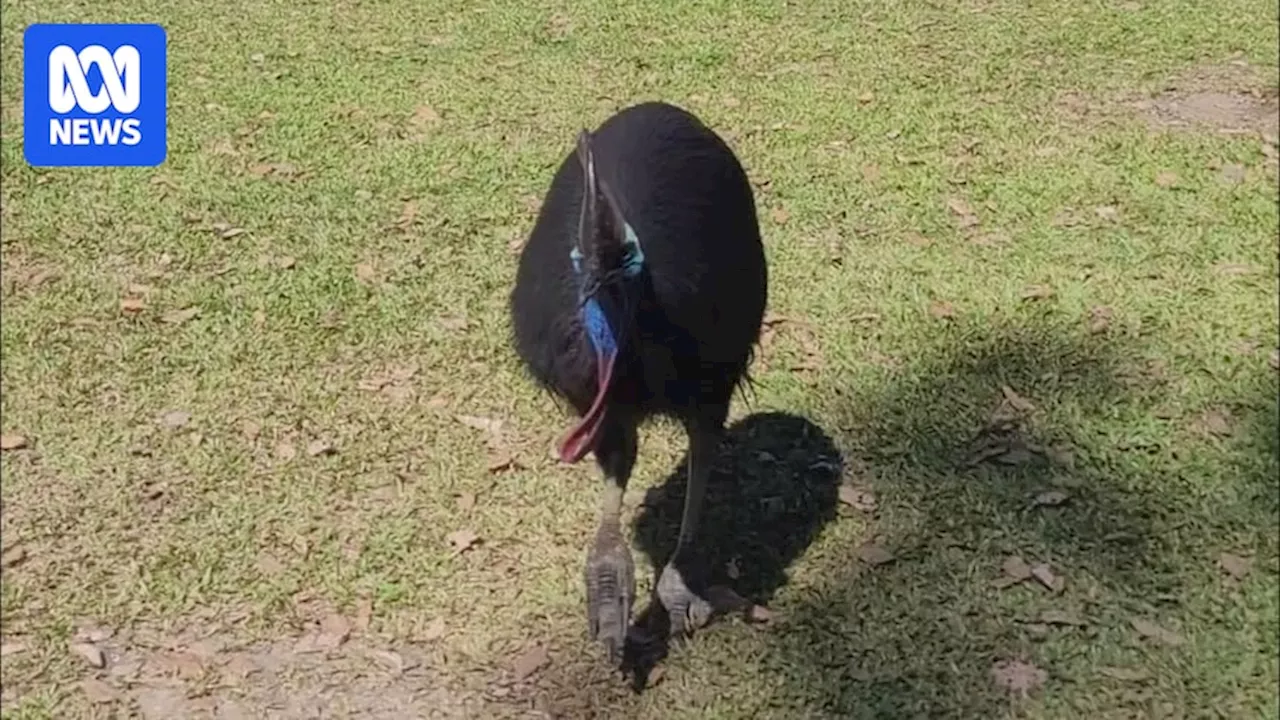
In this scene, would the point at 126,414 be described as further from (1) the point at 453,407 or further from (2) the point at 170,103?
(2) the point at 170,103

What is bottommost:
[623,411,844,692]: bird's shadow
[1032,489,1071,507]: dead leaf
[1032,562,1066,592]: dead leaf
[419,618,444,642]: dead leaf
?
[419,618,444,642]: dead leaf

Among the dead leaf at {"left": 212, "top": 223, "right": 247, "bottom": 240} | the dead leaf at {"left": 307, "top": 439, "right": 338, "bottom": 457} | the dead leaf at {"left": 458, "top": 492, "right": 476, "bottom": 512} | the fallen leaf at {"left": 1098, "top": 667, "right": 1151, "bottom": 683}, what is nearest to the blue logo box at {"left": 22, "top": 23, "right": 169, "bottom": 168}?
the dead leaf at {"left": 212, "top": 223, "right": 247, "bottom": 240}

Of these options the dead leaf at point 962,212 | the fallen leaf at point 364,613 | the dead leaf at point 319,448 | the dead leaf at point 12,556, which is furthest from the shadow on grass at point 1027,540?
the dead leaf at point 12,556

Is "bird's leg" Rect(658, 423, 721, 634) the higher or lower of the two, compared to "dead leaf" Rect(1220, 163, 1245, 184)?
lower

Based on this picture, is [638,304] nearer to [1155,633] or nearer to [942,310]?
[1155,633]

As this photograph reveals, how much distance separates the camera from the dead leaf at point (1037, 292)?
17.0 feet

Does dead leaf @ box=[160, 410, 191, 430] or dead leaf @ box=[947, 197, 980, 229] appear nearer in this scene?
dead leaf @ box=[160, 410, 191, 430]

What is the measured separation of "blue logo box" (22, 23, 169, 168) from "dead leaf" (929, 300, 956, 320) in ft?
9.38

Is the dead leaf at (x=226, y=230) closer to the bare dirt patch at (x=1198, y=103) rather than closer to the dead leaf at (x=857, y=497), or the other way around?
the dead leaf at (x=857, y=497)

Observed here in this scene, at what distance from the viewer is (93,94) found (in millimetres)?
5293

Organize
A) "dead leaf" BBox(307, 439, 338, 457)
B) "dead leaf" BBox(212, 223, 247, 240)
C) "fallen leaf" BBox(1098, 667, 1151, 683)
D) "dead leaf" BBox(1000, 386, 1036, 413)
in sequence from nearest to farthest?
"fallen leaf" BBox(1098, 667, 1151, 683) < "dead leaf" BBox(1000, 386, 1036, 413) < "dead leaf" BBox(307, 439, 338, 457) < "dead leaf" BBox(212, 223, 247, 240)

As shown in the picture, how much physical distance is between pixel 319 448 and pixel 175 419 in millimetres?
446

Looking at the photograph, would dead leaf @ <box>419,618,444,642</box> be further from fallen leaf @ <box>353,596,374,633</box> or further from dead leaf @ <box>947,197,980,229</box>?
dead leaf @ <box>947,197,980,229</box>

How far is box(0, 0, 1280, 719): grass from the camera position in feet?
12.3
